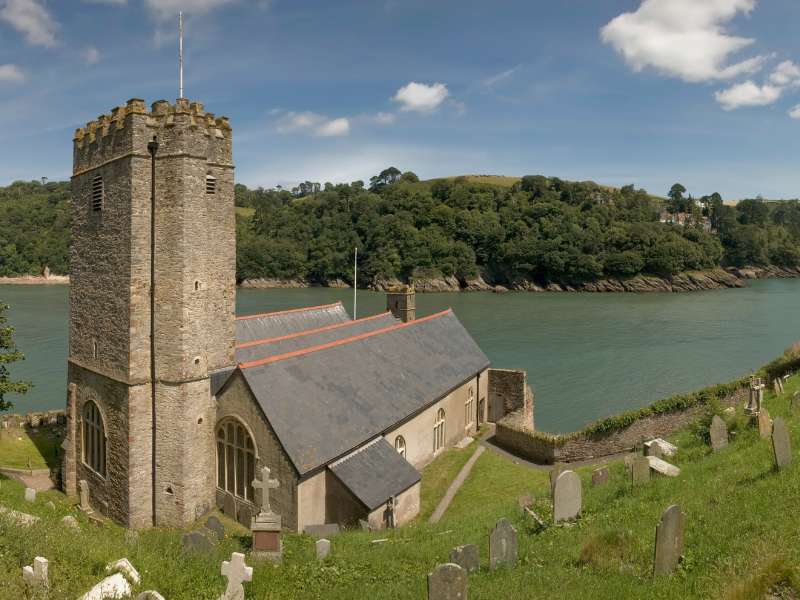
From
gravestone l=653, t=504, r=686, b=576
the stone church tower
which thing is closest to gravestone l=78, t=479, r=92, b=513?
the stone church tower

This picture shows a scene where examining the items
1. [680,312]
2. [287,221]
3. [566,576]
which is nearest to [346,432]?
[566,576]

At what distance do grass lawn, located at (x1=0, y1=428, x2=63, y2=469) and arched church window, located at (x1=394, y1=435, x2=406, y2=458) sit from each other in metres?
15.0

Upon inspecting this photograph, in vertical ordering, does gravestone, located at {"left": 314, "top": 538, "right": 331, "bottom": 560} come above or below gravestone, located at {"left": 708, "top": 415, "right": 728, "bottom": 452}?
below

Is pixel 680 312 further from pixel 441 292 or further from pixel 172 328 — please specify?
pixel 172 328

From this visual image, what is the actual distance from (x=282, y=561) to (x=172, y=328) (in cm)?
975

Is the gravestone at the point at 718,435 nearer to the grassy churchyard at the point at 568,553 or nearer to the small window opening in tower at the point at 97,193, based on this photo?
the grassy churchyard at the point at 568,553

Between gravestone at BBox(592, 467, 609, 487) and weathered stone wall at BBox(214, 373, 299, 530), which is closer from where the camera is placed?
gravestone at BBox(592, 467, 609, 487)

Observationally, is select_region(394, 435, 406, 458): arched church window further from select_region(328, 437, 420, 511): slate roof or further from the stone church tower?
the stone church tower

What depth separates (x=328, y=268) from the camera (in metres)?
136

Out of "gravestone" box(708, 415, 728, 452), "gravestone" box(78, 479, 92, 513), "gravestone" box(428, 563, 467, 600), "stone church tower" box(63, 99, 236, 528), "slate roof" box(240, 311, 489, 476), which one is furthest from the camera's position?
"gravestone" box(78, 479, 92, 513)

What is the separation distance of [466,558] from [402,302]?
969 inches

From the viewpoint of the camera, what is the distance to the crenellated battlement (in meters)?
18.7

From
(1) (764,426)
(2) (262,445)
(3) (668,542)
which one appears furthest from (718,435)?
(2) (262,445)

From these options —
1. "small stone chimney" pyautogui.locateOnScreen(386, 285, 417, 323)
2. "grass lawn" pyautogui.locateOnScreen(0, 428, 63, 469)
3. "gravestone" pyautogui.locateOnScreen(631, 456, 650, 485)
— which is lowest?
"grass lawn" pyautogui.locateOnScreen(0, 428, 63, 469)
